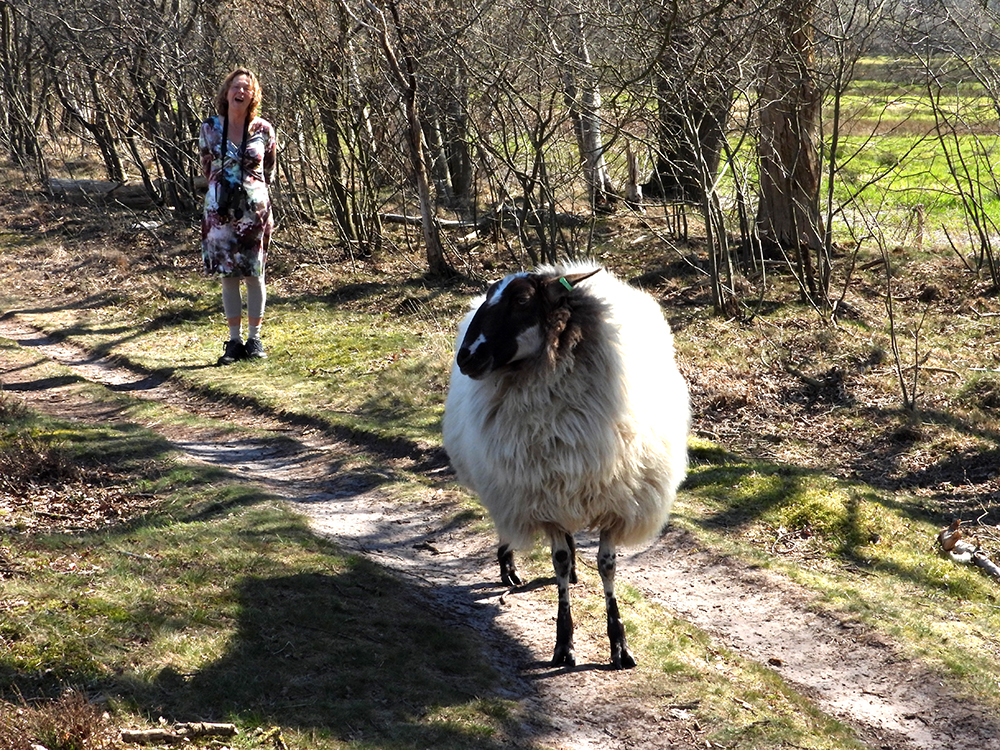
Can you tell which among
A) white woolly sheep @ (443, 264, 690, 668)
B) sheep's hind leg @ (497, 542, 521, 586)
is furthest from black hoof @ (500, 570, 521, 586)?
white woolly sheep @ (443, 264, 690, 668)

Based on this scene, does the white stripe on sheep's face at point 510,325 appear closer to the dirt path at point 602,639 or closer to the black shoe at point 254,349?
the dirt path at point 602,639

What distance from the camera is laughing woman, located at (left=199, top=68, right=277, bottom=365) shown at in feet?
36.6

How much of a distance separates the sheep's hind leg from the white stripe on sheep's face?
1.60 metres

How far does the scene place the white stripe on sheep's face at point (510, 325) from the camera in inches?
209

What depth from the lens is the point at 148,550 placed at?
5.71 meters

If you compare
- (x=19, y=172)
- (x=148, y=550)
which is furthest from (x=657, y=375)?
(x=19, y=172)

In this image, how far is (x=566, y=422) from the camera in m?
5.45

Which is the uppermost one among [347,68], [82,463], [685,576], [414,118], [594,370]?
[347,68]

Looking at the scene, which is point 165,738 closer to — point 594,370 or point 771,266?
point 594,370

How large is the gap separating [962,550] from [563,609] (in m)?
3.58

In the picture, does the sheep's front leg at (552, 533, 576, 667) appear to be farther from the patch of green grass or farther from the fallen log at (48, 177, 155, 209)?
the fallen log at (48, 177, 155, 209)

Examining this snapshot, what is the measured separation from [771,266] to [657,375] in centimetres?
969

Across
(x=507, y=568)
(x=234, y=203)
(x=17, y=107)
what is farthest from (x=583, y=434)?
(x=17, y=107)

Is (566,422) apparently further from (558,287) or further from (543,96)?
(543,96)
